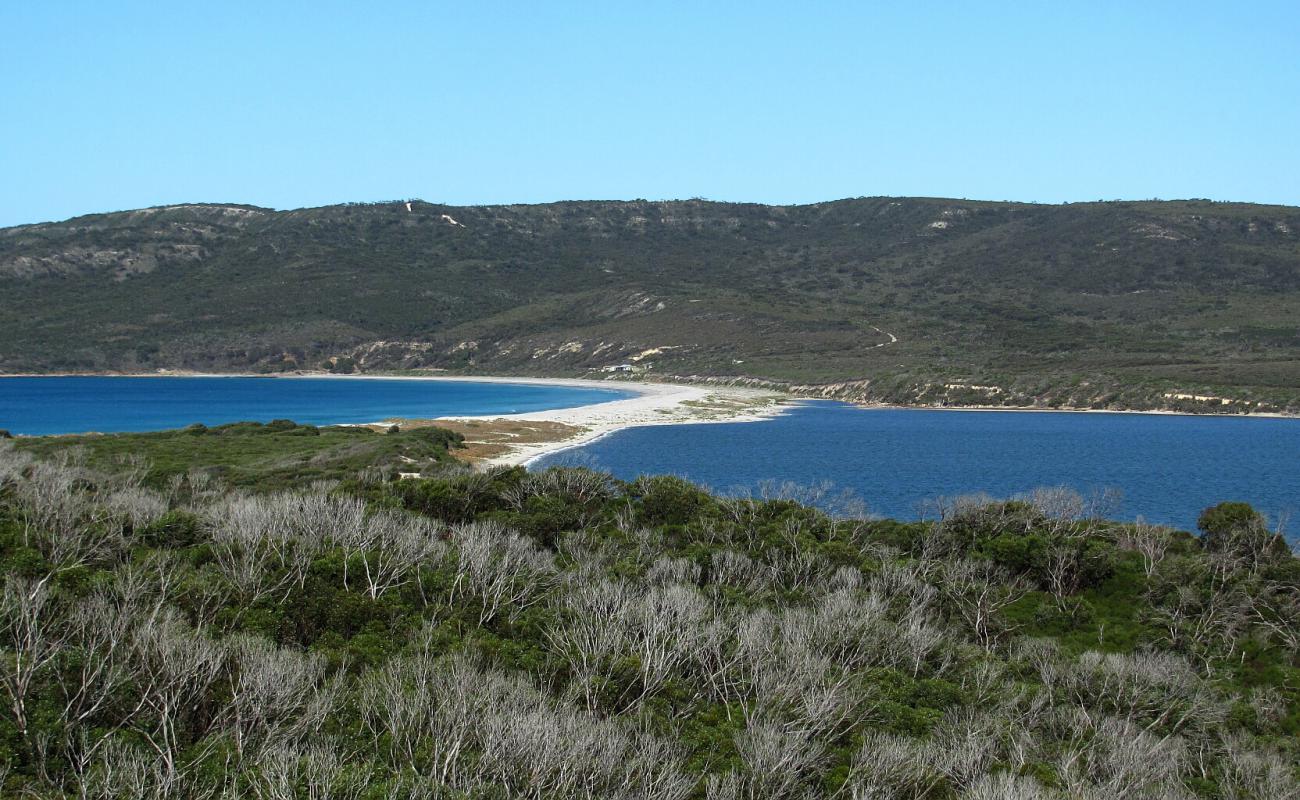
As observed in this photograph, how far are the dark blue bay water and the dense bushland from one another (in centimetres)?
2032

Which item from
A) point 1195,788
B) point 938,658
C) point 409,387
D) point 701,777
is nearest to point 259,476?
point 938,658

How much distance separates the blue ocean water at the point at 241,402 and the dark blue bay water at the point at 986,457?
140ft

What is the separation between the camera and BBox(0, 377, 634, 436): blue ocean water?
11356 centimetres

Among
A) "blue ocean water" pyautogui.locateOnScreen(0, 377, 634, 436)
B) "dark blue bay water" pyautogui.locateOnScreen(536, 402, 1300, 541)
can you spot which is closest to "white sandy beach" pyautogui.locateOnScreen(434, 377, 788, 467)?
"dark blue bay water" pyautogui.locateOnScreen(536, 402, 1300, 541)

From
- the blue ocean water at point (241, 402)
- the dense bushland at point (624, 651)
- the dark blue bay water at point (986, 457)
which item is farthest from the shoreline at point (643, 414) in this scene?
the dense bushland at point (624, 651)

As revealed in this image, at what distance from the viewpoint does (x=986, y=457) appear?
3258 inches

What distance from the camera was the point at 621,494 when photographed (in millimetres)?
45688

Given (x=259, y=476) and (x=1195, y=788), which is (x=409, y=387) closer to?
(x=259, y=476)

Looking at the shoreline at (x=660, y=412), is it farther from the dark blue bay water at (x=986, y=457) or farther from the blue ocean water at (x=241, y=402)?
the blue ocean water at (x=241, y=402)

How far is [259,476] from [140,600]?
108ft

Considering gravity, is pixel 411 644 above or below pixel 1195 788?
above

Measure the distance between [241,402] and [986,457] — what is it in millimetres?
114773

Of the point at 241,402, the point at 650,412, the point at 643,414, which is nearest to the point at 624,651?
the point at 643,414

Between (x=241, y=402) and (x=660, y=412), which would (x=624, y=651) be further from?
(x=241, y=402)
